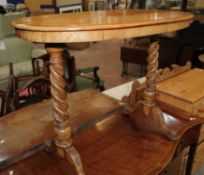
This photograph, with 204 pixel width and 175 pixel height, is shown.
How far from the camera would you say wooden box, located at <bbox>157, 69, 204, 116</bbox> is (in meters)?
1.48

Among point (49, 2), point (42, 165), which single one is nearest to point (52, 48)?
point (42, 165)

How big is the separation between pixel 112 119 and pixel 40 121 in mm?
403

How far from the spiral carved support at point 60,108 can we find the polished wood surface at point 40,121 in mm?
243

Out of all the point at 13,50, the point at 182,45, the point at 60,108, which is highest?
the point at 60,108

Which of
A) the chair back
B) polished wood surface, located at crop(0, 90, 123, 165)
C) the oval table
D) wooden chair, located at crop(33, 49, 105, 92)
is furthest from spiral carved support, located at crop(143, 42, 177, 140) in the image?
the chair back

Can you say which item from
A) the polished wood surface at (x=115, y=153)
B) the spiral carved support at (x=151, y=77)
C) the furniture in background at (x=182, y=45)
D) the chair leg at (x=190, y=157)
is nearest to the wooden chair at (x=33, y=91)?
the polished wood surface at (x=115, y=153)

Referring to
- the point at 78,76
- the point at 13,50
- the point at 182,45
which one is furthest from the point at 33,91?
the point at 13,50

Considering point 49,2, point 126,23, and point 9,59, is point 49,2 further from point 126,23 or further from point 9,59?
point 126,23

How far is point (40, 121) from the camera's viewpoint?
131 centimetres

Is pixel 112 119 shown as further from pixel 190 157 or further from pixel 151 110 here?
pixel 190 157

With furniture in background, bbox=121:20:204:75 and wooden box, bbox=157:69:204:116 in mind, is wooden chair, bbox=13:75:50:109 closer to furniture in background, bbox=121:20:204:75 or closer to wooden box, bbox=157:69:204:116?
wooden box, bbox=157:69:204:116

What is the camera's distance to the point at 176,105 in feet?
4.97

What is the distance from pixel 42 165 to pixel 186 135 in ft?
2.55

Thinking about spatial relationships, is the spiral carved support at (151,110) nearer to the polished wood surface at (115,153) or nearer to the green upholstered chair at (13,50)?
the polished wood surface at (115,153)
